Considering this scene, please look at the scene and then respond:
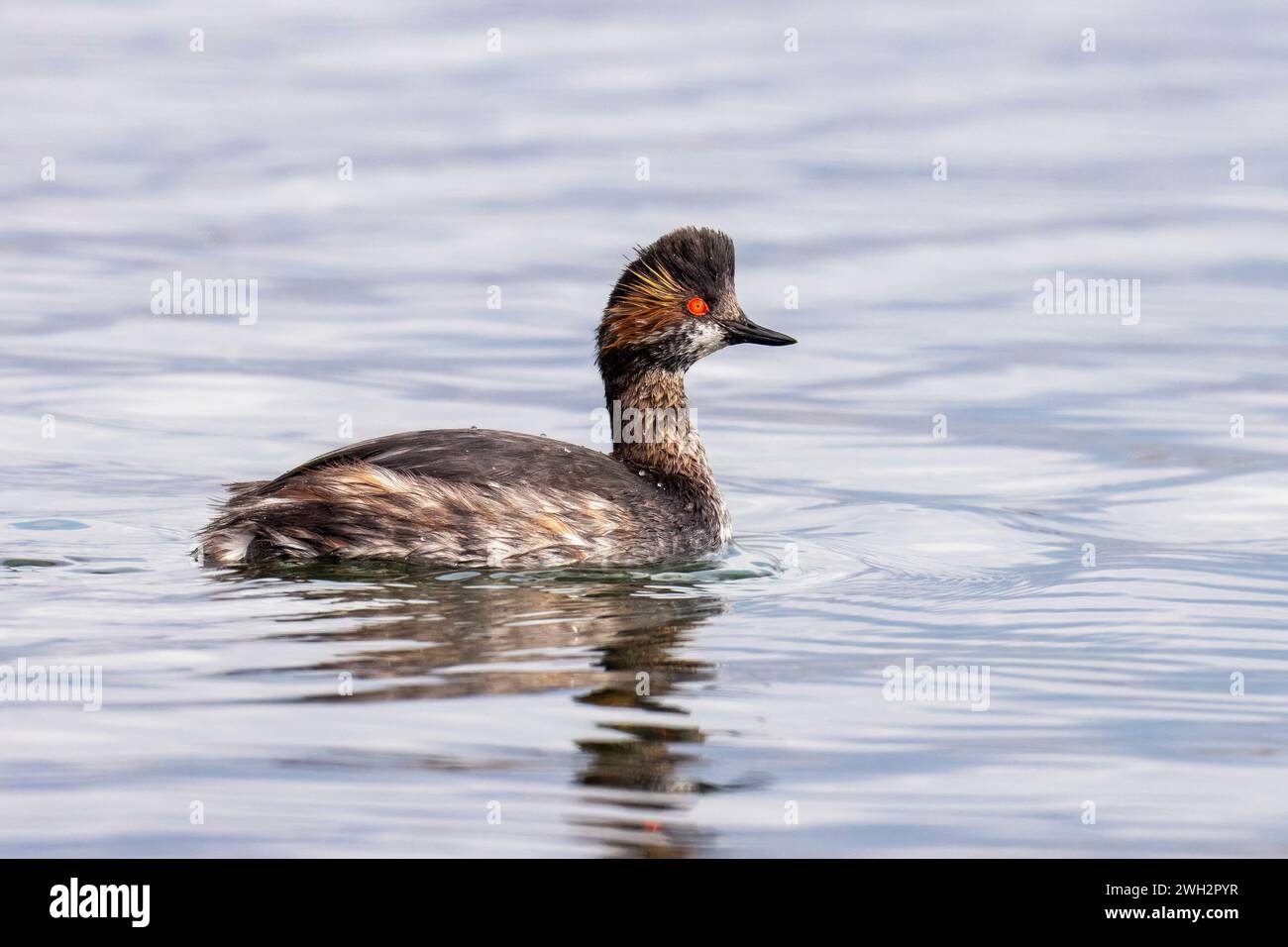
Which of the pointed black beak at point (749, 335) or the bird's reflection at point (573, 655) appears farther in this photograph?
the pointed black beak at point (749, 335)

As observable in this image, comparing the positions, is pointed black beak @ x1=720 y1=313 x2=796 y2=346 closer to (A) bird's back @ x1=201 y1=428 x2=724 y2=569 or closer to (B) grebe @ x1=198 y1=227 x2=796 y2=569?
(B) grebe @ x1=198 y1=227 x2=796 y2=569

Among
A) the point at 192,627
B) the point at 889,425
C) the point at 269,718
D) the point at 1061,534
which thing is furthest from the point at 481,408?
the point at 269,718

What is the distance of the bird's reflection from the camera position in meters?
7.31

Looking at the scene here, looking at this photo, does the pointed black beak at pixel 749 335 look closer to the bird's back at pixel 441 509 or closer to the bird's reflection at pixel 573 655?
Result: the bird's back at pixel 441 509

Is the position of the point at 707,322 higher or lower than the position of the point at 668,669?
higher

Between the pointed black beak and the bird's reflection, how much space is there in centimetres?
161

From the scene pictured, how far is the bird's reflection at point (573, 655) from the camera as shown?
731 centimetres

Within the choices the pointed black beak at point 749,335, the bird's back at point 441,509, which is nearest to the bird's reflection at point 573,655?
the bird's back at point 441,509

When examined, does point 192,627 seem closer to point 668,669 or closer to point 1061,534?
point 668,669

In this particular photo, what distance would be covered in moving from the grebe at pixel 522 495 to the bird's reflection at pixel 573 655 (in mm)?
225

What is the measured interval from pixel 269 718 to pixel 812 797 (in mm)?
1883

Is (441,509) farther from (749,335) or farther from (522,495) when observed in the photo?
(749,335)

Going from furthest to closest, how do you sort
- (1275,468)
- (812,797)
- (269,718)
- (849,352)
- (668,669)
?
(849,352) < (1275,468) < (668,669) < (269,718) < (812,797)

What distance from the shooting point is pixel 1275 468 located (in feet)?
44.2
